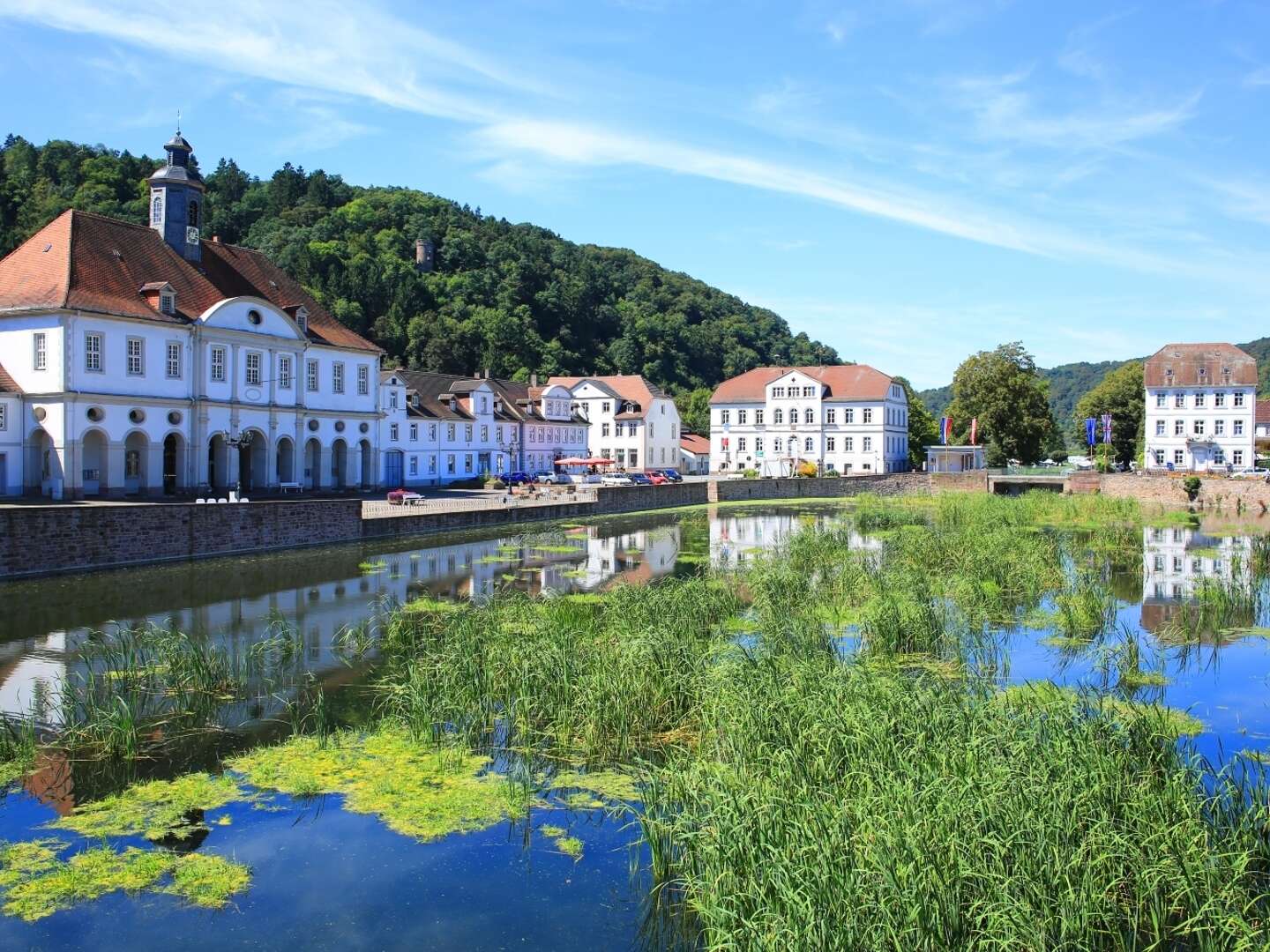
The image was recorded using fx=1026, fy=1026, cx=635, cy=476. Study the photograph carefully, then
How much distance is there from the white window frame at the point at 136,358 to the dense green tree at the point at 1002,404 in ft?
196

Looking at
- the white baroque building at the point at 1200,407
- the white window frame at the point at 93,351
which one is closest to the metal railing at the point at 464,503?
the white window frame at the point at 93,351

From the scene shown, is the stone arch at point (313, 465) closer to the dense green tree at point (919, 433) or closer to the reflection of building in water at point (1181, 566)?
the reflection of building in water at point (1181, 566)

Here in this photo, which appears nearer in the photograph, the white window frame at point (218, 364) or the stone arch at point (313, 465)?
the white window frame at point (218, 364)

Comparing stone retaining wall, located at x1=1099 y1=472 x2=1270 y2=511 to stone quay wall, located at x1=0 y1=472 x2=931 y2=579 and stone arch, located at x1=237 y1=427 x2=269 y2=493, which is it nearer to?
stone quay wall, located at x1=0 y1=472 x2=931 y2=579

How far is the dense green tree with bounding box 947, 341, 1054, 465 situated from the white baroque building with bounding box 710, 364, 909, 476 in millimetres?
5851

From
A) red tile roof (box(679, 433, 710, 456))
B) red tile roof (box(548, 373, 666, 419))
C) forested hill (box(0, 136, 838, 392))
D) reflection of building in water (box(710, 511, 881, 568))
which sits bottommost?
reflection of building in water (box(710, 511, 881, 568))

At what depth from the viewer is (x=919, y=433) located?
9312cm

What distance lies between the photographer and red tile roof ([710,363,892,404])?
3174 inches

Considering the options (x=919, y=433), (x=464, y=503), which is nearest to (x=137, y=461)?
(x=464, y=503)

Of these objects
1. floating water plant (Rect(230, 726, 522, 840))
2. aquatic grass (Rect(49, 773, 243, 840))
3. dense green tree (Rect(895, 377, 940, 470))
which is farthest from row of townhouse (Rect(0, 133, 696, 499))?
dense green tree (Rect(895, 377, 940, 470))

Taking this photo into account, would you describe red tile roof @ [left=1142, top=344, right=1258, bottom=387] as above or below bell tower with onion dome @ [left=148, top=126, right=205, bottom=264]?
below

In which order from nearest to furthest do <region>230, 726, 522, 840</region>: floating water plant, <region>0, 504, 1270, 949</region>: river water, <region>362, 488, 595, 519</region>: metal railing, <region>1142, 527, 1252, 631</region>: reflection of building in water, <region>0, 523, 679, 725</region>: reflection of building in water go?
<region>0, 504, 1270, 949</region>: river water
<region>230, 726, 522, 840</region>: floating water plant
<region>0, 523, 679, 725</region>: reflection of building in water
<region>1142, 527, 1252, 631</region>: reflection of building in water
<region>362, 488, 595, 519</region>: metal railing

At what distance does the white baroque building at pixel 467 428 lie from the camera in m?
58.7

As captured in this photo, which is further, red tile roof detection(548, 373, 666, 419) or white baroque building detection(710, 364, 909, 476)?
red tile roof detection(548, 373, 666, 419)
